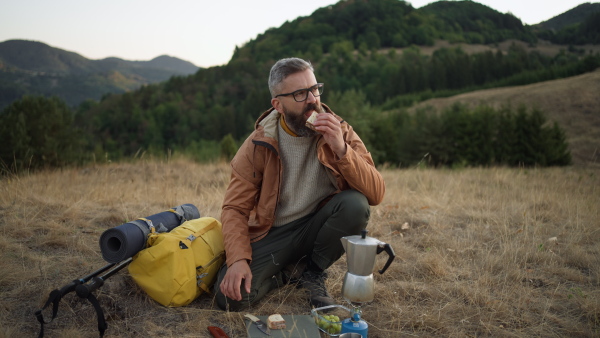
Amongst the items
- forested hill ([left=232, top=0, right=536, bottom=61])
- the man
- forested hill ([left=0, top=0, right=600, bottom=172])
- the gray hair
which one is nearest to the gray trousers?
the man

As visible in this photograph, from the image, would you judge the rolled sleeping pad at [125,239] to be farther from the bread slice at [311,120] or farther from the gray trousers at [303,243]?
the bread slice at [311,120]

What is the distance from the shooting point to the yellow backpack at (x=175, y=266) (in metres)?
2.66

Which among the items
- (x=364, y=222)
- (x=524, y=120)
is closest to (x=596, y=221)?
(x=364, y=222)

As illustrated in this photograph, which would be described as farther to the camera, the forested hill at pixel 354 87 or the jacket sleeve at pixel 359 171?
the forested hill at pixel 354 87

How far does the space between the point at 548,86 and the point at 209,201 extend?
182ft

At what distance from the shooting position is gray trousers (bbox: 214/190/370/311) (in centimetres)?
276

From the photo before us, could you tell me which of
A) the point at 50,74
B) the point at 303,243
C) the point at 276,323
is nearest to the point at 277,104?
the point at 303,243

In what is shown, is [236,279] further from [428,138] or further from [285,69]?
[428,138]

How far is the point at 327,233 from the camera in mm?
2852

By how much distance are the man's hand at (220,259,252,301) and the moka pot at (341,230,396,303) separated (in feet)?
2.12

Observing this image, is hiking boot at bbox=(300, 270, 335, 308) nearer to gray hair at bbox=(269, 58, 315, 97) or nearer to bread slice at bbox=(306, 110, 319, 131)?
bread slice at bbox=(306, 110, 319, 131)

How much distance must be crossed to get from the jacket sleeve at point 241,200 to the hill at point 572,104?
32676 mm

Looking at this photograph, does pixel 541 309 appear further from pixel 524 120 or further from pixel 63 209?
pixel 524 120

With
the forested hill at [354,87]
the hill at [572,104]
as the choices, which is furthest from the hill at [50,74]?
the hill at [572,104]
